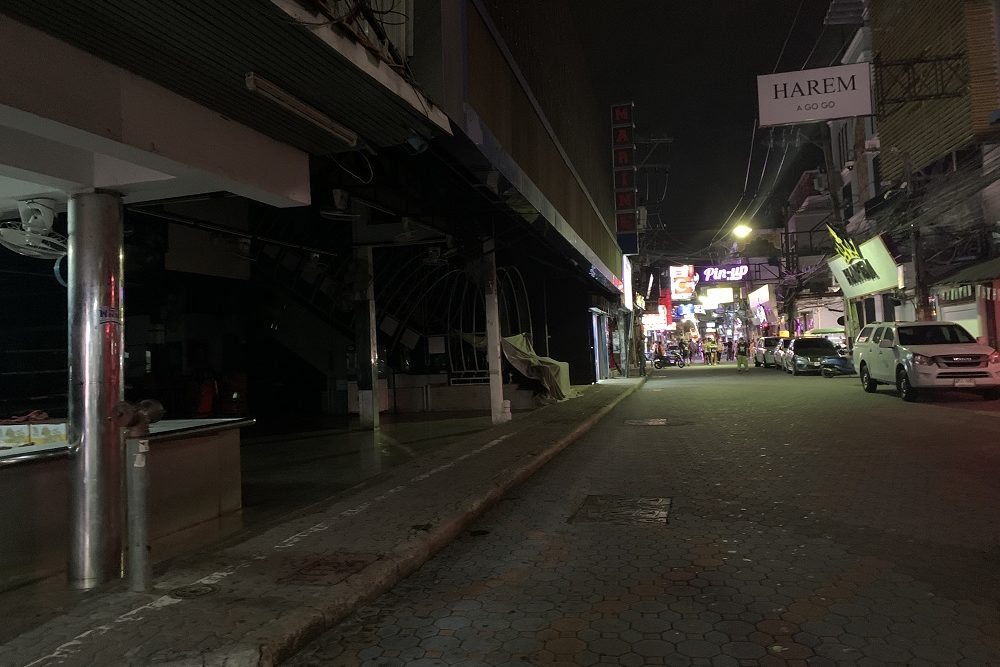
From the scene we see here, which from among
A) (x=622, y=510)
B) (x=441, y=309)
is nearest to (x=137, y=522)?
(x=622, y=510)

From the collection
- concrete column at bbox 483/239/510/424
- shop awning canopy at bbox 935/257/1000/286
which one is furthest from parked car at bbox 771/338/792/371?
concrete column at bbox 483/239/510/424

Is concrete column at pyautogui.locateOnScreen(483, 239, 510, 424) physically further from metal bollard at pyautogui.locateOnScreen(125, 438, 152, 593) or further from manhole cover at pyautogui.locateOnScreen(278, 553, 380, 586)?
metal bollard at pyautogui.locateOnScreen(125, 438, 152, 593)

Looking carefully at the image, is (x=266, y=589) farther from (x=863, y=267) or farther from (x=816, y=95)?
(x=863, y=267)

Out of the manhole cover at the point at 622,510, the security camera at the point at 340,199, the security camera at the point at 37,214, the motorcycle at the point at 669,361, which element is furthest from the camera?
the motorcycle at the point at 669,361

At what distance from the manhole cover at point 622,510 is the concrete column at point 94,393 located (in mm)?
3849

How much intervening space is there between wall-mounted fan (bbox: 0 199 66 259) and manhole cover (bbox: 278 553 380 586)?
3614mm

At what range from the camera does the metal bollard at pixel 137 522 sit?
4258 millimetres

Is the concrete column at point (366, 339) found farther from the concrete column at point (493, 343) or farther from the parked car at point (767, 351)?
the parked car at point (767, 351)

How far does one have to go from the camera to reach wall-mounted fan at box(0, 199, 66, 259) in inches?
217

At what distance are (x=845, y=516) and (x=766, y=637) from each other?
2.90m

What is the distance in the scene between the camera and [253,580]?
14.6 feet

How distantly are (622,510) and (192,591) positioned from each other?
395 cm

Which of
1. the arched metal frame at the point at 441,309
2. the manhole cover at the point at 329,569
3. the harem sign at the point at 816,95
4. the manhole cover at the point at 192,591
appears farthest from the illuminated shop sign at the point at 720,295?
the manhole cover at the point at 192,591

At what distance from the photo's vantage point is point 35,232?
5.59 meters
